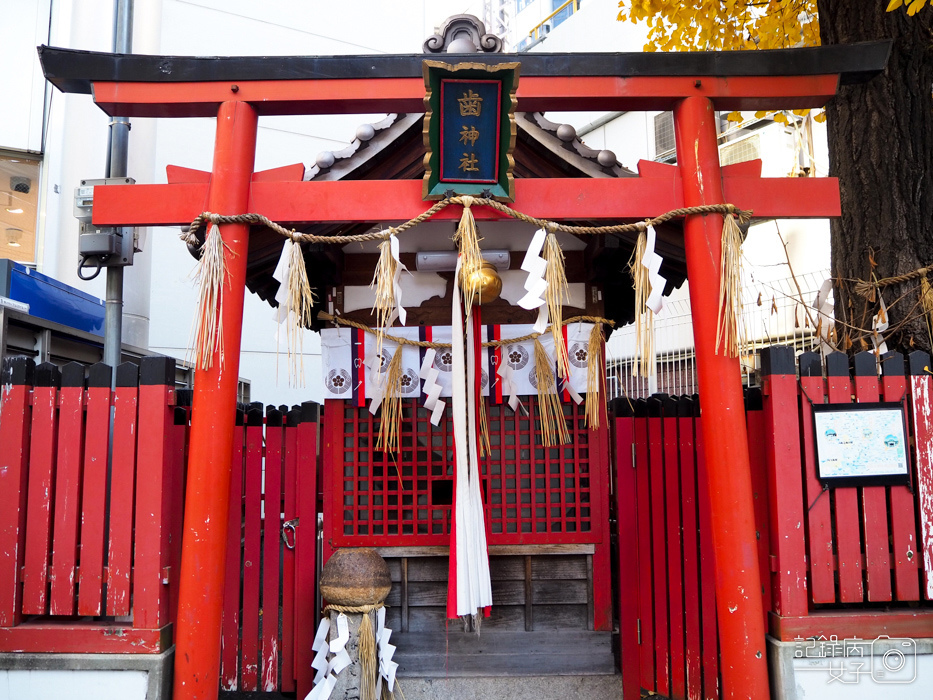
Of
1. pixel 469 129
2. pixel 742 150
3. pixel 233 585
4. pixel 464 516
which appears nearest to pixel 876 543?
pixel 464 516

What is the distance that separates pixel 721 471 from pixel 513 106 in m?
2.59

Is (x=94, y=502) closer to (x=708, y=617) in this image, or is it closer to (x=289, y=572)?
(x=289, y=572)

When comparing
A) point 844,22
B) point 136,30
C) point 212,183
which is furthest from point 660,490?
point 136,30

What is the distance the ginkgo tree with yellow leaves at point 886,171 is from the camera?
5.50 meters

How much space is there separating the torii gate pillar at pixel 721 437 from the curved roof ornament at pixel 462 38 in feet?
5.34

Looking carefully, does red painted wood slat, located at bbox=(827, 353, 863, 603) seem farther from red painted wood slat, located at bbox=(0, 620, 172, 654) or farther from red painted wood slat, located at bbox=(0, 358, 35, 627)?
red painted wood slat, located at bbox=(0, 358, 35, 627)

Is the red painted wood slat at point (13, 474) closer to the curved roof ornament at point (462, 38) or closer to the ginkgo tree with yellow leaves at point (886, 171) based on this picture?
the curved roof ornament at point (462, 38)

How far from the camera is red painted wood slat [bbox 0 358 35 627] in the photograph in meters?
4.15

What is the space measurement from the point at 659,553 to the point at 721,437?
4.93 feet

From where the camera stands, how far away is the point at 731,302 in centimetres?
414

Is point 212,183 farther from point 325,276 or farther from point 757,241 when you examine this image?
point 757,241

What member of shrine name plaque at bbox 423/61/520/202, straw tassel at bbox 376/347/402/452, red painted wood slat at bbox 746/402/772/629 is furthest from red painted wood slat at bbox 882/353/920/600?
straw tassel at bbox 376/347/402/452

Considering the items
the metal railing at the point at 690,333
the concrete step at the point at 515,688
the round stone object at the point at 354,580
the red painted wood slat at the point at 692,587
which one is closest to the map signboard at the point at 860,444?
the red painted wood slat at the point at 692,587

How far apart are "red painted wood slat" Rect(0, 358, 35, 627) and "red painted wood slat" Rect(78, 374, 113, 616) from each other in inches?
15.1
